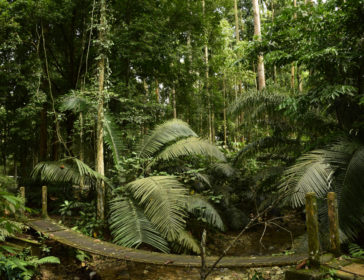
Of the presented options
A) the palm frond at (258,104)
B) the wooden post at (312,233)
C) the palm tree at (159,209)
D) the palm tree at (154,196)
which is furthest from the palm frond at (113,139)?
the wooden post at (312,233)

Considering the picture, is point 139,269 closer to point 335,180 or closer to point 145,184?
point 145,184

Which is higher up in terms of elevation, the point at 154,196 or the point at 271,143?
the point at 271,143

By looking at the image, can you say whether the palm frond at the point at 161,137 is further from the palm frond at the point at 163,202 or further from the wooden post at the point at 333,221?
the wooden post at the point at 333,221

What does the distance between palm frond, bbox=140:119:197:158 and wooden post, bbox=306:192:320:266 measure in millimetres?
3806

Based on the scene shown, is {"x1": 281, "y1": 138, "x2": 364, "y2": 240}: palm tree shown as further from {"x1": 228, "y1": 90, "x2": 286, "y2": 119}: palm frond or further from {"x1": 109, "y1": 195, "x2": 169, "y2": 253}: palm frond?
{"x1": 109, "y1": 195, "x2": 169, "y2": 253}: palm frond

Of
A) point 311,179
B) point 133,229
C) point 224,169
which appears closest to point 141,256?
point 133,229

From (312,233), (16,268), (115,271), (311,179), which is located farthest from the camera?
(115,271)

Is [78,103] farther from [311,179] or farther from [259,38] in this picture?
[259,38]

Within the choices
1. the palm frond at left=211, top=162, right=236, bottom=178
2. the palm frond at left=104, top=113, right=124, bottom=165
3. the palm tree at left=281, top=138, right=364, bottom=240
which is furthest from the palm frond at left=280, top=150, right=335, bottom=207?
the palm frond at left=104, top=113, right=124, bottom=165

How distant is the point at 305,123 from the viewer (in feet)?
18.3

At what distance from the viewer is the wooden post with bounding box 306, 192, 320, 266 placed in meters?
2.47

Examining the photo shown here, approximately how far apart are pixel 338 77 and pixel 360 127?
890mm

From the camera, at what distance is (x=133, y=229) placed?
437 centimetres

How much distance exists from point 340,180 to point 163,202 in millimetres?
2577
